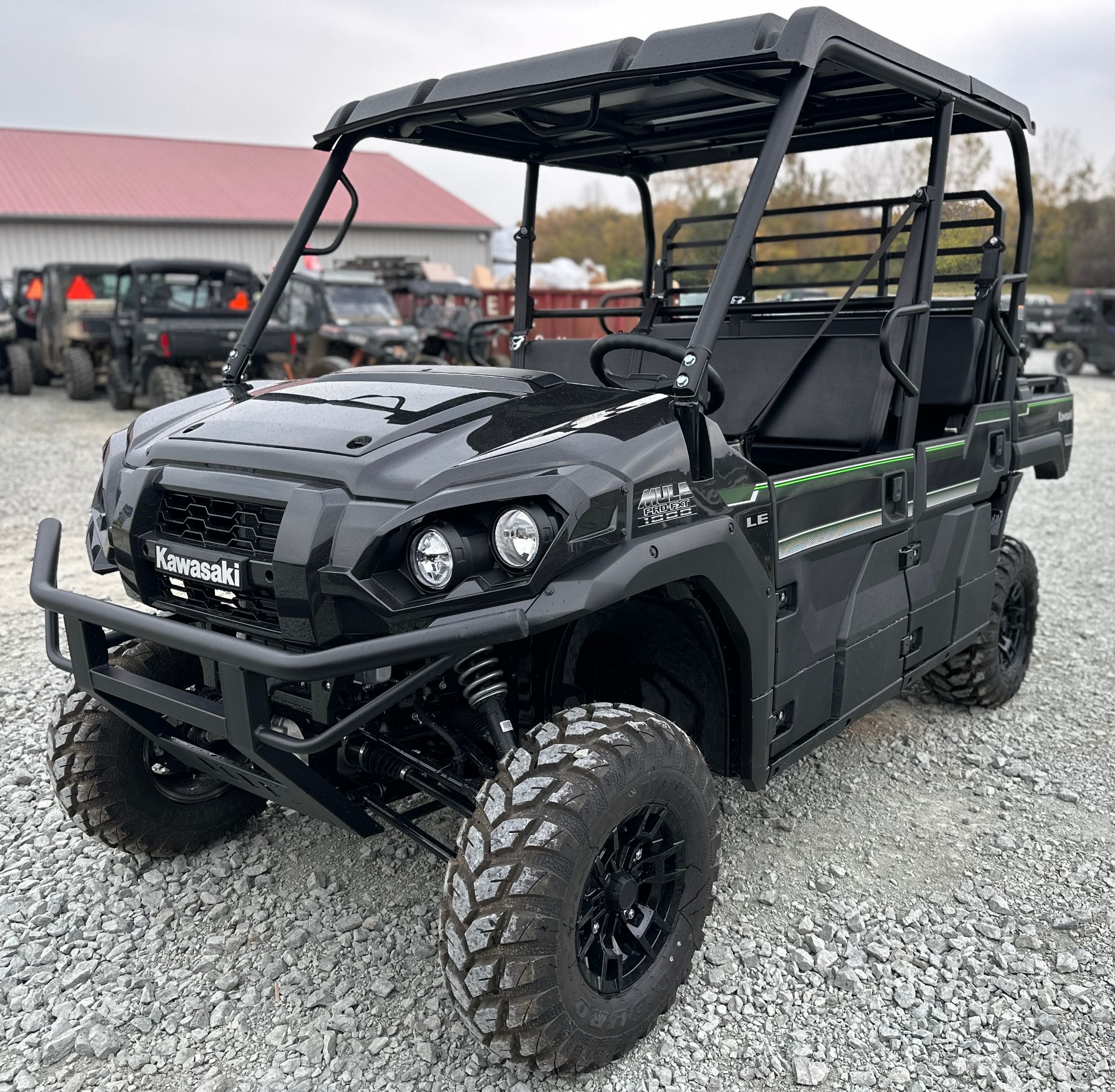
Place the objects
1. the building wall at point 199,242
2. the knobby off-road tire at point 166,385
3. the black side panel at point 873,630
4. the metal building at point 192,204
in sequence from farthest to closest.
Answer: the metal building at point 192,204, the building wall at point 199,242, the knobby off-road tire at point 166,385, the black side panel at point 873,630

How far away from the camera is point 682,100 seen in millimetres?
3277

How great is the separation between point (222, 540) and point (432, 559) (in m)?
0.59

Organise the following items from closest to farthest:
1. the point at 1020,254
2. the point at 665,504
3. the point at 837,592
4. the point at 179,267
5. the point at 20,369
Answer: the point at 665,504, the point at 837,592, the point at 1020,254, the point at 179,267, the point at 20,369

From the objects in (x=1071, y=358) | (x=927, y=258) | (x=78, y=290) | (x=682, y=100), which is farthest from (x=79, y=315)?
(x=1071, y=358)

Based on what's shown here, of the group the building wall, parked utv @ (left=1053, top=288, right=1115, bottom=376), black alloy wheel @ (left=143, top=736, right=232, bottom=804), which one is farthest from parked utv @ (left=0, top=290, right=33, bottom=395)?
parked utv @ (left=1053, top=288, right=1115, bottom=376)

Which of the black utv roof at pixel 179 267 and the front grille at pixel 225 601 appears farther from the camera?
the black utv roof at pixel 179 267

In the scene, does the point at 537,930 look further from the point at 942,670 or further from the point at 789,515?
the point at 942,670

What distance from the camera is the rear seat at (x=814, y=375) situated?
3.39 m

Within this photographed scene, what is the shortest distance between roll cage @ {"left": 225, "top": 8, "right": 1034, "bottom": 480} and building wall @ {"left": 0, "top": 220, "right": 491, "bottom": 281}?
75.9ft

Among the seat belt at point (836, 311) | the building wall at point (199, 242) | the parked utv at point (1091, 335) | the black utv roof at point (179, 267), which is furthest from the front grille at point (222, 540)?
the building wall at point (199, 242)

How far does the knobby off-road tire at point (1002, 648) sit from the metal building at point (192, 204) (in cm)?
2464

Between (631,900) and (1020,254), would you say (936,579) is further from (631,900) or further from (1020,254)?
(631,900)

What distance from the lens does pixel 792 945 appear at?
287cm

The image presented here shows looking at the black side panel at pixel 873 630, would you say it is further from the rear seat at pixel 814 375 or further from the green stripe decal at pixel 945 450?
the rear seat at pixel 814 375
